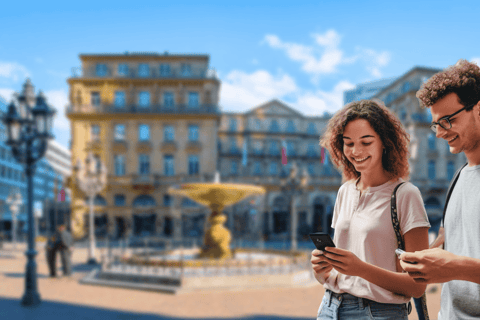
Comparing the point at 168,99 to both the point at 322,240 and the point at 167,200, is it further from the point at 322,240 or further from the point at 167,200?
the point at 322,240

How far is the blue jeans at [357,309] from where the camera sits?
2.09m

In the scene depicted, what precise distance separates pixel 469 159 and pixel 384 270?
26.4 inches

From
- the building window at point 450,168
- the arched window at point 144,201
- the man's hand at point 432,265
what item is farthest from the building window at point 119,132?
the man's hand at point 432,265

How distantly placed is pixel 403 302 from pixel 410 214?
18.0 inches

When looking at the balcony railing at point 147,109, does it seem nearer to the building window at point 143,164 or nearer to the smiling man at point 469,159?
the building window at point 143,164

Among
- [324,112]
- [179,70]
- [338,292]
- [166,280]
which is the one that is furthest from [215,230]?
[324,112]

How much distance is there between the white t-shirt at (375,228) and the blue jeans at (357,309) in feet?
0.14

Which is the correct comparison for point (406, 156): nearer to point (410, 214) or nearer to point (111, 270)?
point (410, 214)

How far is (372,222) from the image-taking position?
2.09 m

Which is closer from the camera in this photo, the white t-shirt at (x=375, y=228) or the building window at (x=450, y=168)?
the white t-shirt at (x=375, y=228)

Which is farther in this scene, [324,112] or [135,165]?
[324,112]

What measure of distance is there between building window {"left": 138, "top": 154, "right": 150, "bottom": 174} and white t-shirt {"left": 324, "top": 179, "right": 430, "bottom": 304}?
39.2 meters

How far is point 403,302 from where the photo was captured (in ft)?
6.78

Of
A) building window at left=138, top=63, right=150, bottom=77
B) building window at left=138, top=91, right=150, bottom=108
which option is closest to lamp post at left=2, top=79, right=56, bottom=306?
building window at left=138, top=91, right=150, bottom=108
